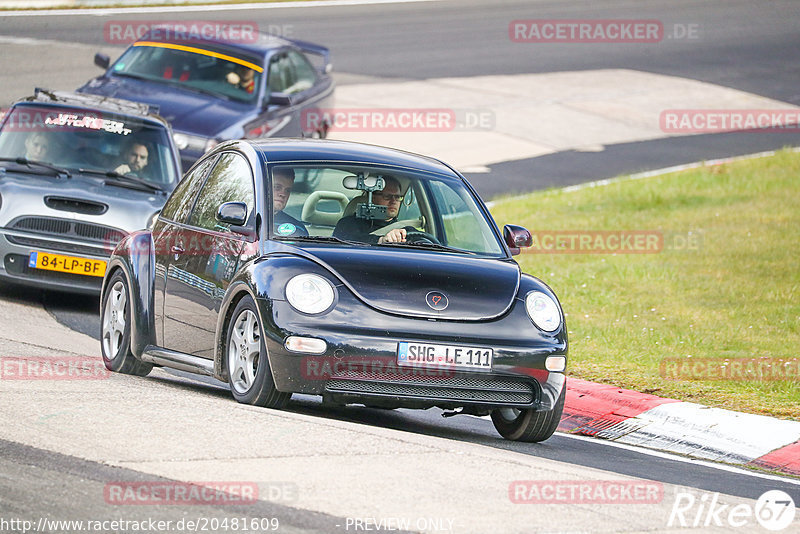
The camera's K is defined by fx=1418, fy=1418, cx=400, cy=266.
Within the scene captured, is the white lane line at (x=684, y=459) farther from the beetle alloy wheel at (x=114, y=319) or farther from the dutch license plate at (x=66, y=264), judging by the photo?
the dutch license plate at (x=66, y=264)

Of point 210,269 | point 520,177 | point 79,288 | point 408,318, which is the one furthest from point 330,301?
point 520,177

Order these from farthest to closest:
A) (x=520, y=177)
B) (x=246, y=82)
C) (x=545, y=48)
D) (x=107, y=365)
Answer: (x=545, y=48) < (x=520, y=177) < (x=246, y=82) < (x=107, y=365)

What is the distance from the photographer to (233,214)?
809 cm

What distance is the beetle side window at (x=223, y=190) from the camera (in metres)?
8.54

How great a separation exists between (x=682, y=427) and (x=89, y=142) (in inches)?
255

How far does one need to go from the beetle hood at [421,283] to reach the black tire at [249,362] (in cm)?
52

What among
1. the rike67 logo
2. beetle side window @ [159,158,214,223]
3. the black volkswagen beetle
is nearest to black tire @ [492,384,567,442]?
the black volkswagen beetle

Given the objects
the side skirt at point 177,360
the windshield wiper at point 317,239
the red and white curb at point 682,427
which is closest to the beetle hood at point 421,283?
the windshield wiper at point 317,239

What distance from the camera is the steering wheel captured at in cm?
845

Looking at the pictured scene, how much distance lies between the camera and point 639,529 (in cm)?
579

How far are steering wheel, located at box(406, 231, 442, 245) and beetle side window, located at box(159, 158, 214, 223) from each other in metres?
1.54

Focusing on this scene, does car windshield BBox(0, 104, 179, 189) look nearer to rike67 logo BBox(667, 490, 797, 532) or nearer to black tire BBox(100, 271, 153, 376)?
black tire BBox(100, 271, 153, 376)

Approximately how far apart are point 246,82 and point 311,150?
9693 millimetres

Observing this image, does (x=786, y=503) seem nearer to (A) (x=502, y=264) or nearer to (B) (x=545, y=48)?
(A) (x=502, y=264)
